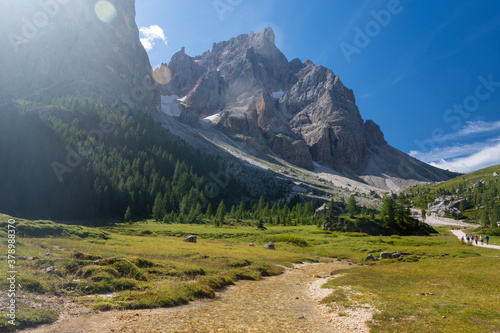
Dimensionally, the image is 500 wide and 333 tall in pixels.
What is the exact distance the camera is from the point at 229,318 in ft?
55.6

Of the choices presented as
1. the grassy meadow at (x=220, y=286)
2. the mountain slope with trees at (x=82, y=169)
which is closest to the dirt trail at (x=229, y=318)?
the grassy meadow at (x=220, y=286)

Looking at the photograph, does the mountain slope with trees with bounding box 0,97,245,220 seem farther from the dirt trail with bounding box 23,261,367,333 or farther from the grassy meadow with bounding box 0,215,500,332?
the dirt trail with bounding box 23,261,367,333

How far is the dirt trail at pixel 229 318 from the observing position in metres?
13.9

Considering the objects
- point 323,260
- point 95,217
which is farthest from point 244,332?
point 95,217

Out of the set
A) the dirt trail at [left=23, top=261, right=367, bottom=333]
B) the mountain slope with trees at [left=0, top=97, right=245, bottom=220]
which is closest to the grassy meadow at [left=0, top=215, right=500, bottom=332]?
the dirt trail at [left=23, top=261, right=367, bottom=333]

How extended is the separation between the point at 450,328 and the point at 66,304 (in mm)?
23604

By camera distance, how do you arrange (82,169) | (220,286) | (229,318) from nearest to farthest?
(229,318)
(220,286)
(82,169)

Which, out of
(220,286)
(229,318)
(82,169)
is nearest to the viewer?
(229,318)

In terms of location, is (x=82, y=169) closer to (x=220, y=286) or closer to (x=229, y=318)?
(x=220, y=286)

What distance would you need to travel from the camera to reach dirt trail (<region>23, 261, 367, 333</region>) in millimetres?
13938

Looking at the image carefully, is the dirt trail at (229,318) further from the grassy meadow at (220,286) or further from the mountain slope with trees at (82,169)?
the mountain slope with trees at (82,169)

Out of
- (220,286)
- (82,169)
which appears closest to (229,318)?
(220,286)

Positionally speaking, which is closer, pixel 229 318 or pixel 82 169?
pixel 229 318

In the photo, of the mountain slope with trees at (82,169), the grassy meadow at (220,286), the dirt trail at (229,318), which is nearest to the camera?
the dirt trail at (229,318)
